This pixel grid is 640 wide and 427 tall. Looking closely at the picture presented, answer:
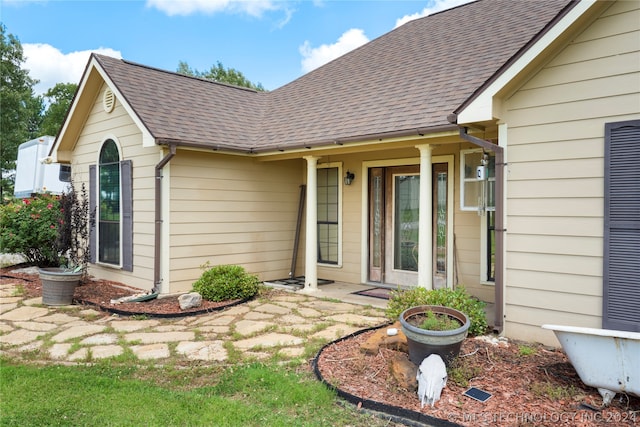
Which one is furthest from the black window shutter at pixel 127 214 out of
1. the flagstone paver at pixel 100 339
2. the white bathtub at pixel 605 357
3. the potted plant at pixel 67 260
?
the white bathtub at pixel 605 357

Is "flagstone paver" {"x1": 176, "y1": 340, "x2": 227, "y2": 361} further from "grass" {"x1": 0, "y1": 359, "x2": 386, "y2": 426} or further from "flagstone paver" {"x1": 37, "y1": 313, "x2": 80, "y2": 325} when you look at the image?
"flagstone paver" {"x1": 37, "y1": 313, "x2": 80, "y2": 325}

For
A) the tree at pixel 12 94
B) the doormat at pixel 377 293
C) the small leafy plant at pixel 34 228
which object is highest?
the tree at pixel 12 94

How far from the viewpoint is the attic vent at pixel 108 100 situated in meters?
7.91

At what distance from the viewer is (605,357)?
9.76ft

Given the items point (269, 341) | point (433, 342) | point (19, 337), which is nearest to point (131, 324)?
point (19, 337)

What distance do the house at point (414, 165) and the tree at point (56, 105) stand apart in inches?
1062

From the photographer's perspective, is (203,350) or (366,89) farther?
(366,89)

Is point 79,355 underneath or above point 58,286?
underneath

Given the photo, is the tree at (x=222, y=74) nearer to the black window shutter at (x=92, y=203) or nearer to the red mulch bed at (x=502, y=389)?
the black window shutter at (x=92, y=203)

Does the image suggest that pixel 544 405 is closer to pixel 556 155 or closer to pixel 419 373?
pixel 419 373

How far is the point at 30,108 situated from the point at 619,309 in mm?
30025

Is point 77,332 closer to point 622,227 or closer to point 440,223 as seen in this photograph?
point 440,223

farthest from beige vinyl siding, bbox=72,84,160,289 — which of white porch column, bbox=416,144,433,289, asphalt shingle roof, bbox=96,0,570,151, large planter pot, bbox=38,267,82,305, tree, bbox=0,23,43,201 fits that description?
tree, bbox=0,23,43,201

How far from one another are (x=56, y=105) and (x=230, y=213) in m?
31.3
